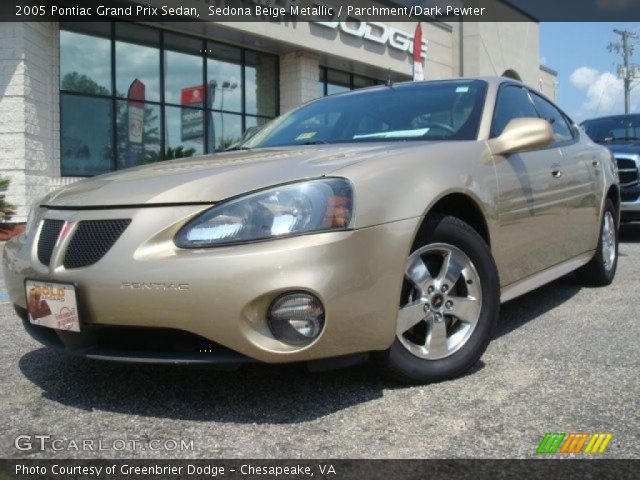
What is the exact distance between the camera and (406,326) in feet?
8.54

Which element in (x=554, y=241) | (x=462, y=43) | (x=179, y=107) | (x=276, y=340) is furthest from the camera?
(x=462, y=43)

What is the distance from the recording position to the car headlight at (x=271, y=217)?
2258 millimetres

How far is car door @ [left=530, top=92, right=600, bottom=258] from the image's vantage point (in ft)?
13.2

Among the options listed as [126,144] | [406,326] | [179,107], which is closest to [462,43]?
[179,107]

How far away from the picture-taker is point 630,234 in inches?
368

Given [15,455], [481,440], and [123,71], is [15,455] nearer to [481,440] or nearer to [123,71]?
[481,440]

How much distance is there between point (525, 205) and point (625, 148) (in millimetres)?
5680

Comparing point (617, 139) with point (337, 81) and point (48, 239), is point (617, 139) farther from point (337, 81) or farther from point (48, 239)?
point (337, 81)

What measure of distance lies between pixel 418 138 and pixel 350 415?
1.47 m

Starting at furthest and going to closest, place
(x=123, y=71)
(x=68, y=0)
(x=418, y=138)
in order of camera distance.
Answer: (x=123, y=71)
(x=68, y=0)
(x=418, y=138)

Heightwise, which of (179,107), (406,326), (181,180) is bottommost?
(406,326)

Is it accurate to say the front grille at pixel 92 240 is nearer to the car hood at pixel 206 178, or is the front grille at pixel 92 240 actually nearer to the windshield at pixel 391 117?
the car hood at pixel 206 178

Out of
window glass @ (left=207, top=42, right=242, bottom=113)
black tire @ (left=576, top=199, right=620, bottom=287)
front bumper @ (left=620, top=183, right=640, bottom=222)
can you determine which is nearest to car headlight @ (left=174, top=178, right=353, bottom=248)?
black tire @ (left=576, top=199, right=620, bottom=287)

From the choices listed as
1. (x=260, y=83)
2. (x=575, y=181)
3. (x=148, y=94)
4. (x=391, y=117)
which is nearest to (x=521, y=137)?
(x=391, y=117)
